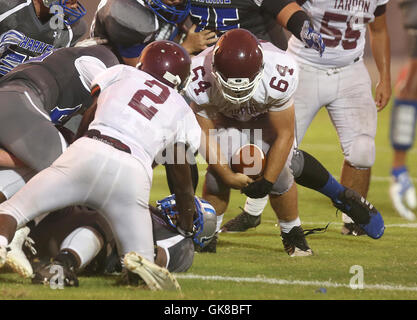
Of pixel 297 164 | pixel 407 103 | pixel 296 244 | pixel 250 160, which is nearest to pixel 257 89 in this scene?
pixel 250 160

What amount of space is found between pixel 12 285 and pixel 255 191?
1.47 meters

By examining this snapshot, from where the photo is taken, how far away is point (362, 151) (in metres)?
5.57

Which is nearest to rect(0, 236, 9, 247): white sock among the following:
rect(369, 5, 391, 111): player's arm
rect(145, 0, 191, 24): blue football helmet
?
rect(145, 0, 191, 24): blue football helmet

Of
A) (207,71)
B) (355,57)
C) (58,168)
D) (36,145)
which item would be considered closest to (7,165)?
(36,145)

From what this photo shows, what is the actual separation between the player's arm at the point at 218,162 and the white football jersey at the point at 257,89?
0.53 ft

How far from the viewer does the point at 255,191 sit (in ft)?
15.1

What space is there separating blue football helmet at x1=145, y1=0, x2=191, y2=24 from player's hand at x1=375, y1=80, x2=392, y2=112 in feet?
5.18

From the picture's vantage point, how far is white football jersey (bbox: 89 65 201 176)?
3.83 metres

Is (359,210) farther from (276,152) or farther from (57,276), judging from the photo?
(57,276)

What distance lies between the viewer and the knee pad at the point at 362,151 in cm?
557

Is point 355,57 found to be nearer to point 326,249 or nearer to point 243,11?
point 243,11

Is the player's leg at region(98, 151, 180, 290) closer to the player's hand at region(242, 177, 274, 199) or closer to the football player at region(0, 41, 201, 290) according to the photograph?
the football player at region(0, 41, 201, 290)

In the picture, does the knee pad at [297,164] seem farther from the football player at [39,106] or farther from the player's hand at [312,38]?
the football player at [39,106]

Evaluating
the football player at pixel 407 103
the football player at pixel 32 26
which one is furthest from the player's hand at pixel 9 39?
the football player at pixel 407 103
